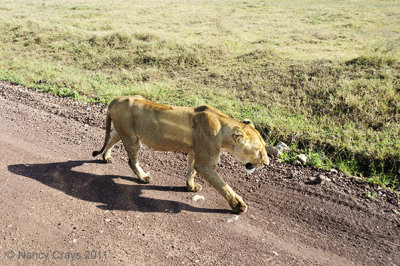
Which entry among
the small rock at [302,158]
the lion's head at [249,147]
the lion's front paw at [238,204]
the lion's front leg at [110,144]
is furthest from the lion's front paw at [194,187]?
the small rock at [302,158]

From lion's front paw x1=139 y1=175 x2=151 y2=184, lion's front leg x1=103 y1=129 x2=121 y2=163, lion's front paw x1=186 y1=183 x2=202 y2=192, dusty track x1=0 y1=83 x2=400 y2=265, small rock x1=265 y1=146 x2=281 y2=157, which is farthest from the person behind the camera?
small rock x1=265 y1=146 x2=281 y2=157

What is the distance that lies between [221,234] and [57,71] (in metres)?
9.34

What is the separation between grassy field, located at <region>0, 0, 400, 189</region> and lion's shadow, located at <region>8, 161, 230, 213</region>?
2760 millimetres

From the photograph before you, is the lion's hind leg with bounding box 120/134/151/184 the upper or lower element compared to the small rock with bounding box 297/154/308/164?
upper

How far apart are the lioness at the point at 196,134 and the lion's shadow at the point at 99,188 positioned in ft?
1.53

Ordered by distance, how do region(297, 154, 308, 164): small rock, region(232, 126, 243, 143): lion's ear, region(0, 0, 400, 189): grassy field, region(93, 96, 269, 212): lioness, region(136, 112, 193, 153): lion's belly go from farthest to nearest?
region(0, 0, 400, 189): grassy field → region(297, 154, 308, 164): small rock → region(136, 112, 193, 153): lion's belly → region(93, 96, 269, 212): lioness → region(232, 126, 243, 143): lion's ear

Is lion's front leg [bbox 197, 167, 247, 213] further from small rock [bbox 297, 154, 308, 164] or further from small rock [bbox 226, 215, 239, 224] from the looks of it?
small rock [bbox 297, 154, 308, 164]

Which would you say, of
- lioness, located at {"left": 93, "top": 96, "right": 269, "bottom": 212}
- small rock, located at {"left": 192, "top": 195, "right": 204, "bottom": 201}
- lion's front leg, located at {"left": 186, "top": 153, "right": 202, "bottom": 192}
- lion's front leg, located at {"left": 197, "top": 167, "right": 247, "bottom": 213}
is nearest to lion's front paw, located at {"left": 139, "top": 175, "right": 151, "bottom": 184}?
lioness, located at {"left": 93, "top": 96, "right": 269, "bottom": 212}

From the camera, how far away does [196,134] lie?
4.33 m

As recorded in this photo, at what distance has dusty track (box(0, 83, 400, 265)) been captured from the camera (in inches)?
143

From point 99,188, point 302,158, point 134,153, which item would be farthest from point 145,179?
point 302,158

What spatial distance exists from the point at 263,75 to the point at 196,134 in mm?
6161

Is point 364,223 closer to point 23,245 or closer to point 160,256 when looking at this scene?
point 160,256

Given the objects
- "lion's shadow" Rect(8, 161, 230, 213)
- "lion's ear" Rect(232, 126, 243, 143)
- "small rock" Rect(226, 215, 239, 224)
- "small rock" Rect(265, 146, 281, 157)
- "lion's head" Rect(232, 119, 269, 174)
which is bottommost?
"small rock" Rect(226, 215, 239, 224)
